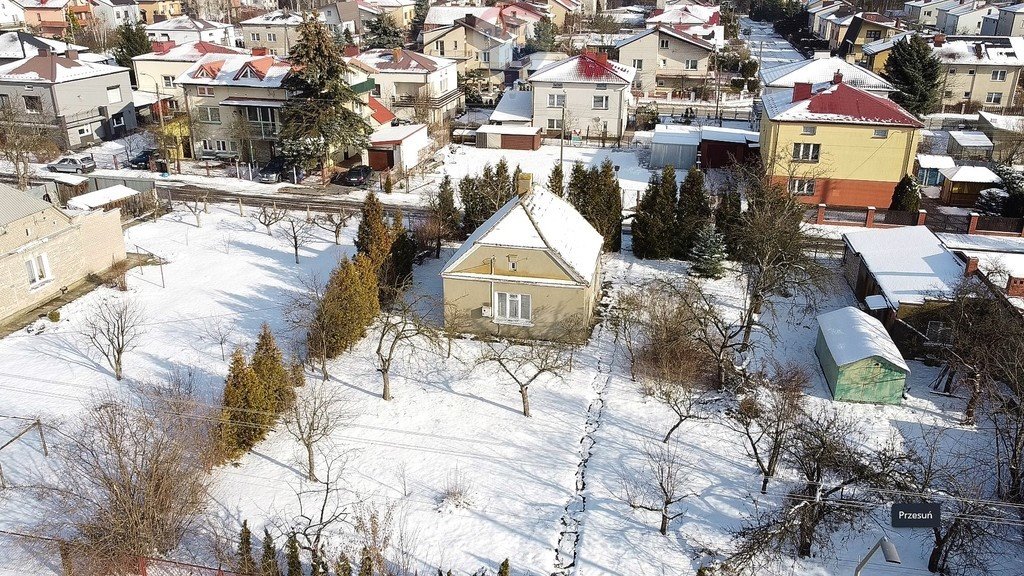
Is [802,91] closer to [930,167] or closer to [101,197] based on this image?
[930,167]

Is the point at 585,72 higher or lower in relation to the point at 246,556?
higher

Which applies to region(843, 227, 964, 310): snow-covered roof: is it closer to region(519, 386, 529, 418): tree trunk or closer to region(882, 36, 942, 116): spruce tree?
region(519, 386, 529, 418): tree trunk

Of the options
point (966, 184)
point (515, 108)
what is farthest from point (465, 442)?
point (515, 108)

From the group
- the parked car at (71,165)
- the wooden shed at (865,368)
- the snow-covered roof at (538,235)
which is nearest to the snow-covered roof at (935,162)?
the wooden shed at (865,368)

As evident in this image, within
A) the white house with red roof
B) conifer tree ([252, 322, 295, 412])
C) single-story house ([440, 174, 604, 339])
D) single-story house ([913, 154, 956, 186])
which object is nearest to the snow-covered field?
conifer tree ([252, 322, 295, 412])

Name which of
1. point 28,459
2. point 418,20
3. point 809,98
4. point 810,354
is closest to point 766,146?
point 809,98

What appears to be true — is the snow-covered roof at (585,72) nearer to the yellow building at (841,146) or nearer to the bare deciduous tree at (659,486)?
the yellow building at (841,146)
